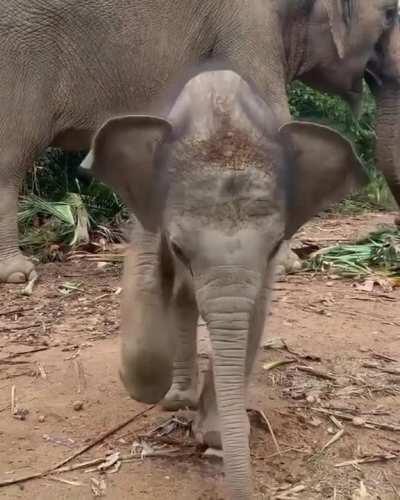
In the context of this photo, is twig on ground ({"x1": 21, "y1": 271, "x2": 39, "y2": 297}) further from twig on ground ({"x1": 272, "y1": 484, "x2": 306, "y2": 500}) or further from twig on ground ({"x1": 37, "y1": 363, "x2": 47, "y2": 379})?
twig on ground ({"x1": 272, "y1": 484, "x2": 306, "y2": 500})

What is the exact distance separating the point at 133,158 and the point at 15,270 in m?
3.41

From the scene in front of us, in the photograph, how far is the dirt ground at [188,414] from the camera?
2.87 m

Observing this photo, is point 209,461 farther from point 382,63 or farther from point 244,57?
point 382,63

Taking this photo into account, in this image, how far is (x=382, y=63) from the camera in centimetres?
609

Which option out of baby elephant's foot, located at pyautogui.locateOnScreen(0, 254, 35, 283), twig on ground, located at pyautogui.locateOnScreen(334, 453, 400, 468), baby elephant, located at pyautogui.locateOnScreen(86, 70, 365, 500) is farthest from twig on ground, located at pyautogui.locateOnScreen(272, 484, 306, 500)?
baby elephant's foot, located at pyautogui.locateOnScreen(0, 254, 35, 283)

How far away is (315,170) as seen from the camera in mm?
2502

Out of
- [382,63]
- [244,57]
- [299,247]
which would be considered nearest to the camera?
[244,57]

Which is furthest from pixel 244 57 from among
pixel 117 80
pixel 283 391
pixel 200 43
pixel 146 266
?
pixel 146 266

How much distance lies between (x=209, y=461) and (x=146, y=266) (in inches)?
26.8

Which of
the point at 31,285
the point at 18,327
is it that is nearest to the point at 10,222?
the point at 31,285

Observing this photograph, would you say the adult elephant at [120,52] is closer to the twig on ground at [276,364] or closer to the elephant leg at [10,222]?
the elephant leg at [10,222]

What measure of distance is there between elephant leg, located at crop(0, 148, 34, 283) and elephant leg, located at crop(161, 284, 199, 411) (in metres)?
2.62

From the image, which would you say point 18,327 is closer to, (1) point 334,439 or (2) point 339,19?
(1) point 334,439

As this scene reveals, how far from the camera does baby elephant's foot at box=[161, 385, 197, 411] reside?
321 cm
